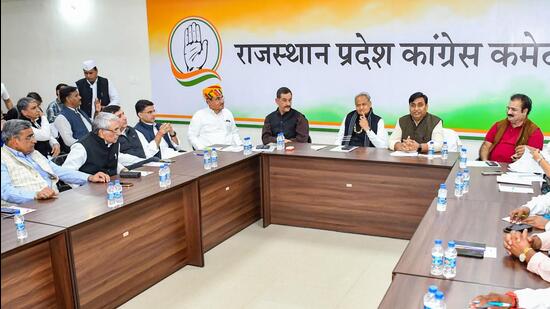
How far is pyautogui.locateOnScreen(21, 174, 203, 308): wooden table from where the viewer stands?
3.10m

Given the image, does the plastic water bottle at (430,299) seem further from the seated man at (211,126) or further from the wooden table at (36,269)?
the seated man at (211,126)

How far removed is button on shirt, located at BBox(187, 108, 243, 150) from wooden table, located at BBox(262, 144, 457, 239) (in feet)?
3.34

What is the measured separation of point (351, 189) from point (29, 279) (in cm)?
289

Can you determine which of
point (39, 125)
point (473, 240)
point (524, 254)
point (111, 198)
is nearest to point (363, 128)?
point (473, 240)

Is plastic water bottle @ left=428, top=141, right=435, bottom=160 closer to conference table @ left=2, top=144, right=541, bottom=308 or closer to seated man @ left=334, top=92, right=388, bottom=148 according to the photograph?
conference table @ left=2, top=144, right=541, bottom=308

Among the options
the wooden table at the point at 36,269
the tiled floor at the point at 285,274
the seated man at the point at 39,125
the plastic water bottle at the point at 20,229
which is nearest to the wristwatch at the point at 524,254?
the tiled floor at the point at 285,274

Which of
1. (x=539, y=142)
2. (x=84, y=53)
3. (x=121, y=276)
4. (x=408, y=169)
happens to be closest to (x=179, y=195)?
(x=121, y=276)

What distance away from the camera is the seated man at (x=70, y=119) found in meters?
5.67

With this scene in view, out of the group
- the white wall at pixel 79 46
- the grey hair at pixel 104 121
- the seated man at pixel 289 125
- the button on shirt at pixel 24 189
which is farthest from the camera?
the white wall at pixel 79 46

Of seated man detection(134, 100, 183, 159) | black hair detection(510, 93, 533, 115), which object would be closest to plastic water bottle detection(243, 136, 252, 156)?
seated man detection(134, 100, 183, 159)

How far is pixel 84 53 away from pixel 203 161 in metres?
4.81

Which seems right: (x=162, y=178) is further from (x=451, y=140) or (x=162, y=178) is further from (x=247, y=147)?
(x=451, y=140)

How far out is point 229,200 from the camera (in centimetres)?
470

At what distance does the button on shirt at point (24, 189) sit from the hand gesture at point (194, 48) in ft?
12.7
